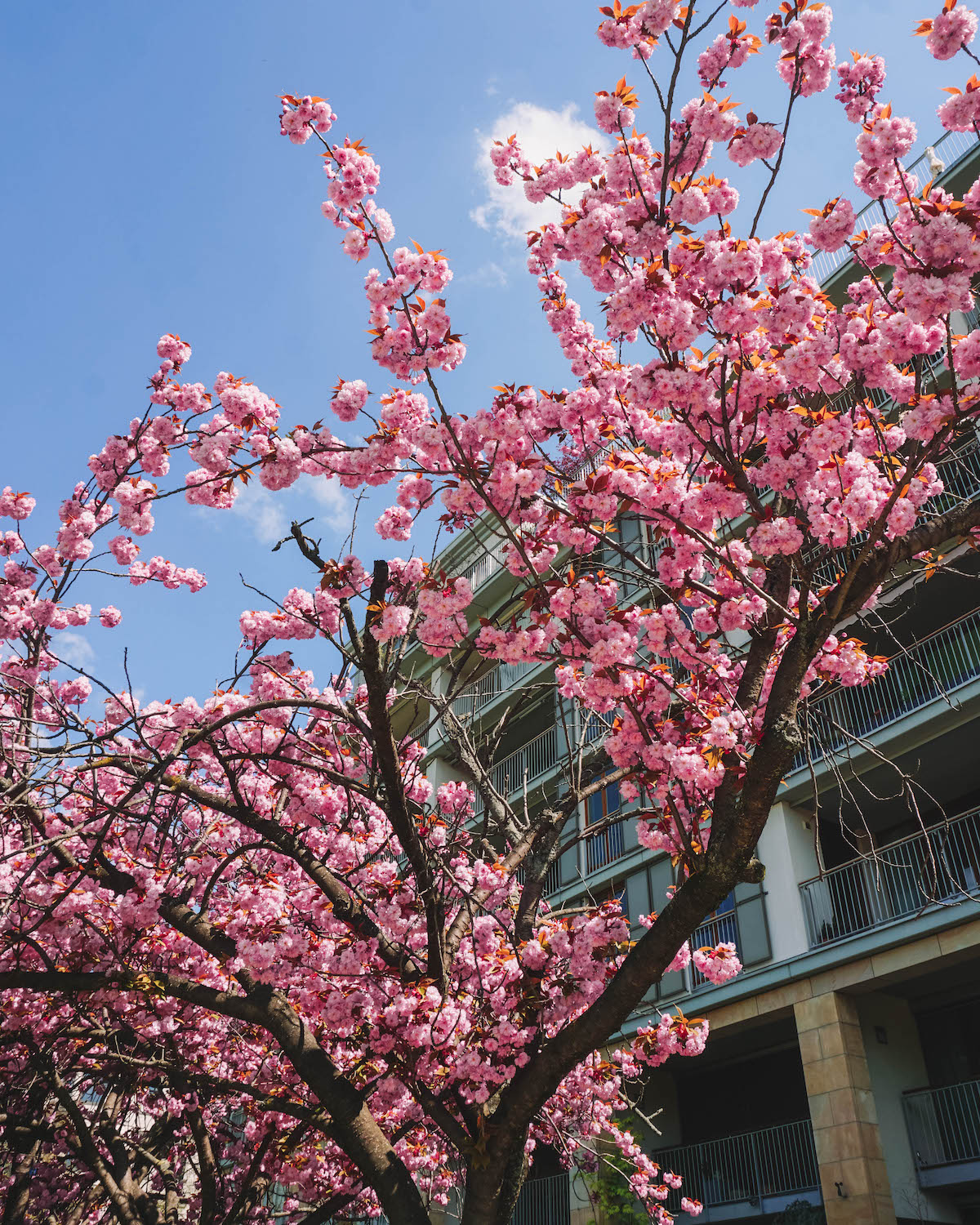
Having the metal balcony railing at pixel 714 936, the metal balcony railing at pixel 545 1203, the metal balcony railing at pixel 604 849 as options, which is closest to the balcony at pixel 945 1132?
the metal balcony railing at pixel 714 936

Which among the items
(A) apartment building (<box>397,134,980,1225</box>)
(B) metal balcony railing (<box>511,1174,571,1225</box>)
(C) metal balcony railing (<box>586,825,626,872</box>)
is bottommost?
(B) metal balcony railing (<box>511,1174,571,1225</box>)

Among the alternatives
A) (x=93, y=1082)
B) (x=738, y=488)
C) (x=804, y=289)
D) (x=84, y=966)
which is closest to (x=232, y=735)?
(x=84, y=966)

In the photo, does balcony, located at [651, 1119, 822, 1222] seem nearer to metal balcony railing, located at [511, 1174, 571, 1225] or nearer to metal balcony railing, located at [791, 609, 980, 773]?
metal balcony railing, located at [511, 1174, 571, 1225]

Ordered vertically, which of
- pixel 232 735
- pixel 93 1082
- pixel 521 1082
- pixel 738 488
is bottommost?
pixel 521 1082

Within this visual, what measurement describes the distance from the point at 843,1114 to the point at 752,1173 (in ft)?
8.56

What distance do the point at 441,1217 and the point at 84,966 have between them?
40.4 feet

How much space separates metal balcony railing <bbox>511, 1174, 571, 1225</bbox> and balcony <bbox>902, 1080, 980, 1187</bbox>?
18.3 feet

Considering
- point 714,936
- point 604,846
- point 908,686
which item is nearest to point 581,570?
point 908,686

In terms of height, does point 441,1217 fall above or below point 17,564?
below

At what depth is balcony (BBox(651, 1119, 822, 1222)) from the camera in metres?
12.0

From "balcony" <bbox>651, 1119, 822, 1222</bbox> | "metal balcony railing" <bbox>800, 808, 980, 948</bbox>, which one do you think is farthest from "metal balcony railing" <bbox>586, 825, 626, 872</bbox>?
"balcony" <bbox>651, 1119, 822, 1222</bbox>

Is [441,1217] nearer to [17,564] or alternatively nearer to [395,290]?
[17,564]

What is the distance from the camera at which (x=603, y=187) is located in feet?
17.8

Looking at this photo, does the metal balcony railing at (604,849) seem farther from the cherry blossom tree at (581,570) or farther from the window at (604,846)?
the cherry blossom tree at (581,570)
